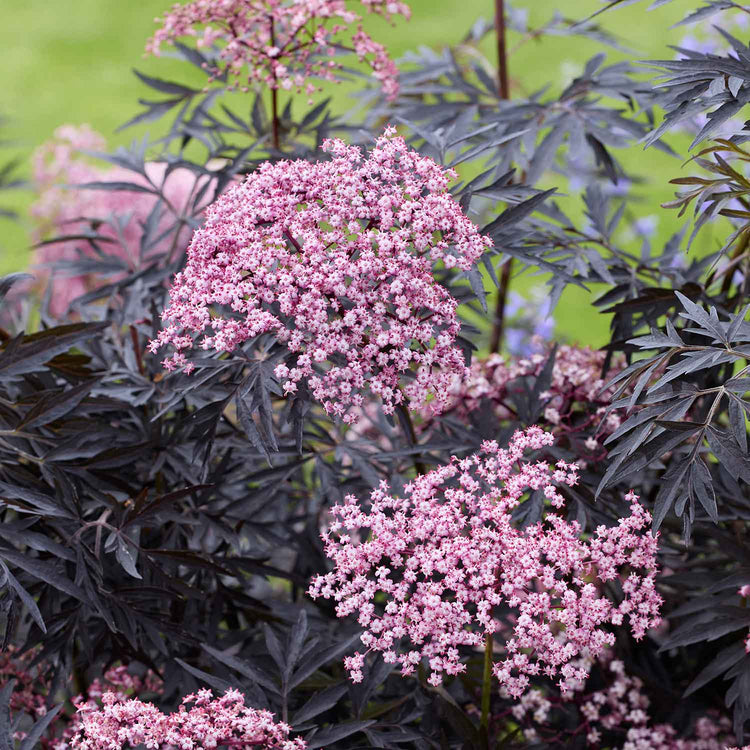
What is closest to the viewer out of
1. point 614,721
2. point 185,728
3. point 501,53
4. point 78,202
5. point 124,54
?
point 185,728

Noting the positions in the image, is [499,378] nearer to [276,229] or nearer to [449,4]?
[276,229]

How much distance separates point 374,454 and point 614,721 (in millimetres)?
474

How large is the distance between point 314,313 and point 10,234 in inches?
147

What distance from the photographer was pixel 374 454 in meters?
1.32

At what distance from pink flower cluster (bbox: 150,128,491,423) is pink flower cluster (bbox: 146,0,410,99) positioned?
0.43 meters

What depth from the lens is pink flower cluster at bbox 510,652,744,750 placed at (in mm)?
1281

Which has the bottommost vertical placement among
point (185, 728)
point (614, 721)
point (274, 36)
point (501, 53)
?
point (614, 721)

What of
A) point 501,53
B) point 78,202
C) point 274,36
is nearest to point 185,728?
point 274,36

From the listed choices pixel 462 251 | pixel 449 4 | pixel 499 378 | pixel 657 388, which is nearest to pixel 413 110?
pixel 499 378

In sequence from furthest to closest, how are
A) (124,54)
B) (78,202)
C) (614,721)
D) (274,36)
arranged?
(124,54) < (78,202) < (274,36) < (614,721)

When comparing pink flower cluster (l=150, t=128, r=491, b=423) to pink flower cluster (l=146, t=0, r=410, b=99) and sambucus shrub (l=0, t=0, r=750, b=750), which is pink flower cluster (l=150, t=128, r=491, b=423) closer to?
sambucus shrub (l=0, t=0, r=750, b=750)

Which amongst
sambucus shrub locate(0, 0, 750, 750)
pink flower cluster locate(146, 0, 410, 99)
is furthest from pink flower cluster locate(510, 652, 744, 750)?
pink flower cluster locate(146, 0, 410, 99)

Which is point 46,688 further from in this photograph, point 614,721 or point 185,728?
point 614,721

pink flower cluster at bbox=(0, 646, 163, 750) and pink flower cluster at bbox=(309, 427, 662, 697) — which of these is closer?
pink flower cluster at bbox=(309, 427, 662, 697)
